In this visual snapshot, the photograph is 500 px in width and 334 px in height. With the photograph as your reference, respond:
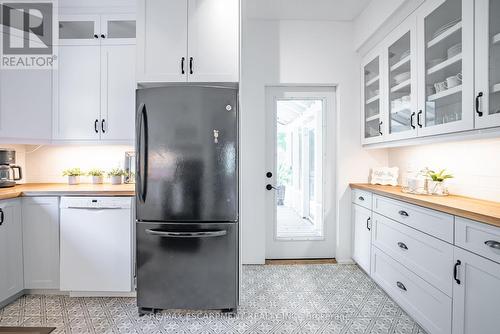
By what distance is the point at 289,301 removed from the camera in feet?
7.61

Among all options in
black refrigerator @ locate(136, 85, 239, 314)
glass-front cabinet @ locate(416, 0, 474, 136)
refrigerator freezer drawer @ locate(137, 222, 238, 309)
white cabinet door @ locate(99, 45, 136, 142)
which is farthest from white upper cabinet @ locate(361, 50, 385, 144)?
white cabinet door @ locate(99, 45, 136, 142)

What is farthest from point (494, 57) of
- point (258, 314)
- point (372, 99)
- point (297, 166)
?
point (258, 314)

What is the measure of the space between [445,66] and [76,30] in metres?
3.21

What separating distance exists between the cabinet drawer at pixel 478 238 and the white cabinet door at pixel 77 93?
9.84 ft

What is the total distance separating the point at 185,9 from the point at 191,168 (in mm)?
1268

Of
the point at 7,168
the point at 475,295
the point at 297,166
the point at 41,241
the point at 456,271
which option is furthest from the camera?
the point at 297,166

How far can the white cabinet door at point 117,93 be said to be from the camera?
2598mm

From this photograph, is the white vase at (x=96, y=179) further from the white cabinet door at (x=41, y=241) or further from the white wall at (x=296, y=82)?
the white wall at (x=296, y=82)

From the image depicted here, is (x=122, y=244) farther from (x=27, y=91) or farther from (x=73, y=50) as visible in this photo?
(x=73, y=50)

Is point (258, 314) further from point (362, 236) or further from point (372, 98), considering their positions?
point (372, 98)

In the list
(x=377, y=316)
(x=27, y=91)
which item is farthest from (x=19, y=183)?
(x=377, y=316)

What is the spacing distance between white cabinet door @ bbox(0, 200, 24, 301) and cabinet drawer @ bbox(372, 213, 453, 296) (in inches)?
123

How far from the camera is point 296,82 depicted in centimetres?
313

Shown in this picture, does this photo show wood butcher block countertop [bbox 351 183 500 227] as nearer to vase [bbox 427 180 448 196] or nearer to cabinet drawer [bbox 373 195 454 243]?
cabinet drawer [bbox 373 195 454 243]
